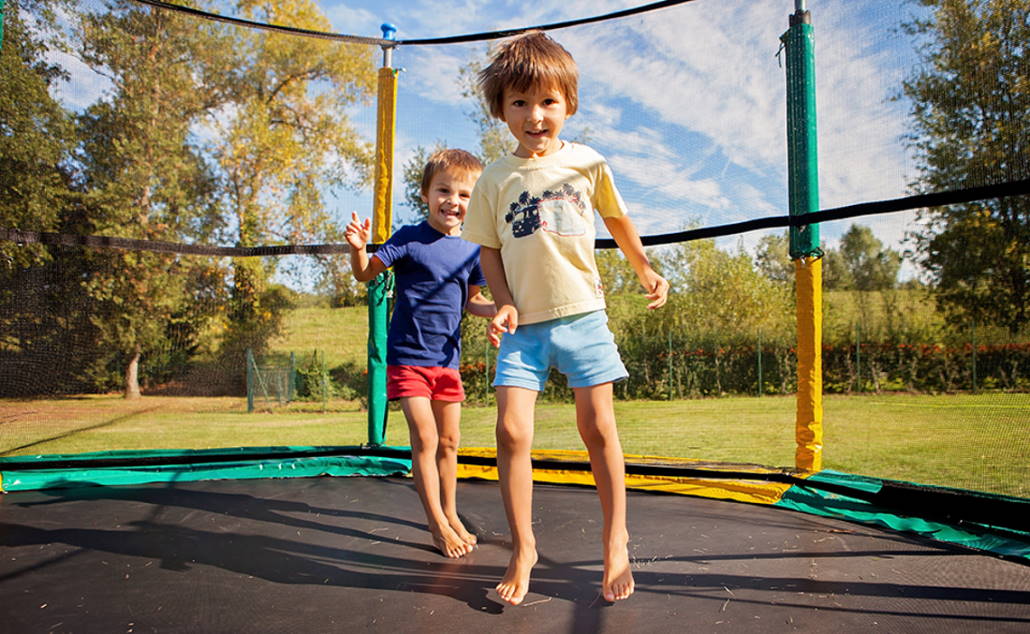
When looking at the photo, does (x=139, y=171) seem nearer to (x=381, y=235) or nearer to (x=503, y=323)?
(x=381, y=235)

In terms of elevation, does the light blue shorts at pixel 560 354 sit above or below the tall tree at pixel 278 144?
below

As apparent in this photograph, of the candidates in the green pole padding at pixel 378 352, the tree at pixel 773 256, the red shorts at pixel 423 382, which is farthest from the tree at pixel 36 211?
the tree at pixel 773 256

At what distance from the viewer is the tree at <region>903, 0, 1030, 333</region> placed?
182 cm

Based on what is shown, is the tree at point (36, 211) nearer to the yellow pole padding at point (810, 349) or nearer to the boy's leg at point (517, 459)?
the boy's leg at point (517, 459)

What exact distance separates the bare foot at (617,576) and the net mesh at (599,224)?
1306mm

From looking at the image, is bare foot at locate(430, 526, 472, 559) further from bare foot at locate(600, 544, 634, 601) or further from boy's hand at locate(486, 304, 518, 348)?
boy's hand at locate(486, 304, 518, 348)

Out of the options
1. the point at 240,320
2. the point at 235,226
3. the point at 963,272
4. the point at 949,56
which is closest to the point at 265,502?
the point at 240,320

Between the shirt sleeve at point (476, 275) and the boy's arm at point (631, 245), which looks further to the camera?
the shirt sleeve at point (476, 275)

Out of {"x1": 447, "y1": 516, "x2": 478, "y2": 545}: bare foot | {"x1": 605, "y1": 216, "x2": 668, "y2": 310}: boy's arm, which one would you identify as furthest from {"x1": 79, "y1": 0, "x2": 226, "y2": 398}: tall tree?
{"x1": 605, "y1": 216, "x2": 668, "y2": 310}: boy's arm

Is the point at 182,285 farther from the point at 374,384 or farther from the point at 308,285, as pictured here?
the point at 374,384

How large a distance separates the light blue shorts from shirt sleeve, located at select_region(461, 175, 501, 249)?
215 millimetres

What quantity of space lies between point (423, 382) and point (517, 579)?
687 mm

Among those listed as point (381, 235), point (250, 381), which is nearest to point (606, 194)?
point (381, 235)

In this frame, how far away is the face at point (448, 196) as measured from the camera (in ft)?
6.37
